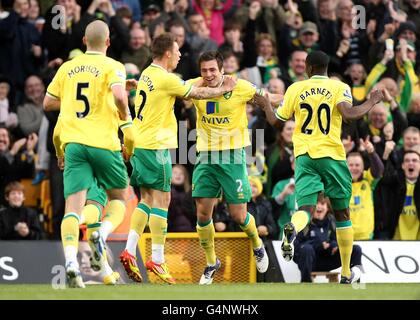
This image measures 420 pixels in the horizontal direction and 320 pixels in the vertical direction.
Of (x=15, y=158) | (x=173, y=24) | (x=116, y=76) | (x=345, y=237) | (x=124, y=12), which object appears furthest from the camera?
(x=124, y=12)

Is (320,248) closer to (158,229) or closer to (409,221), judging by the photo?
(409,221)

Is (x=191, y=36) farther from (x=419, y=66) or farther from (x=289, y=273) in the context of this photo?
(x=289, y=273)

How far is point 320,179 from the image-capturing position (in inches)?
615

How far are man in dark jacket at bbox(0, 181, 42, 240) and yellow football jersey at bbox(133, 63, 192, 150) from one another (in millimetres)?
3585

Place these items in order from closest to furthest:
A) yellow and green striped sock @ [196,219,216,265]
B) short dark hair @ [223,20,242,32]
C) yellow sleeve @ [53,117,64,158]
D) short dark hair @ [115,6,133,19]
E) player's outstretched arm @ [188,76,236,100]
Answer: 1. yellow sleeve @ [53,117,64,158]
2. player's outstretched arm @ [188,76,236,100]
3. yellow and green striped sock @ [196,219,216,265]
4. short dark hair @ [115,6,133,19]
5. short dark hair @ [223,20,242,32]

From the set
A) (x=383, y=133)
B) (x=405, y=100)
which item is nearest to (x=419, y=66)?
(x=405, y=100)

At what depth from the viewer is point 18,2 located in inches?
878

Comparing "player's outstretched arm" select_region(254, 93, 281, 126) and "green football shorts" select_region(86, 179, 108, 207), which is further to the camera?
"player's outstretched arm" select_region(254, 93, 281, 126)

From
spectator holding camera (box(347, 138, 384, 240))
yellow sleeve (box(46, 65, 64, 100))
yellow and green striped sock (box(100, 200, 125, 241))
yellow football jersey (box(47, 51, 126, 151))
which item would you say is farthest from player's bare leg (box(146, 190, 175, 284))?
spectator holding camera (box(347, 138, 384, 240))

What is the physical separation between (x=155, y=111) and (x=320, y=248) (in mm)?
3504

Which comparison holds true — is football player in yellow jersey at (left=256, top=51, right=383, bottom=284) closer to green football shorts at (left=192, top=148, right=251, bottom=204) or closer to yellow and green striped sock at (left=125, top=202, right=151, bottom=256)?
green football shorts at (left=192, top=148, right=251, bottom=204)

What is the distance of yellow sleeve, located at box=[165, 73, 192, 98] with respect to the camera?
15664 millimetres

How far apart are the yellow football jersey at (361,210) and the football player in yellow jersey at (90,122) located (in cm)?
568

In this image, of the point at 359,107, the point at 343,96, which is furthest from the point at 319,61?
the point at 359,107
